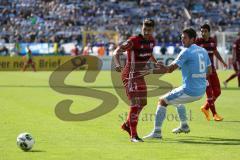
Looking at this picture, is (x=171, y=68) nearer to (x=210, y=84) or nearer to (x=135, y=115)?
(x=135, y=115)

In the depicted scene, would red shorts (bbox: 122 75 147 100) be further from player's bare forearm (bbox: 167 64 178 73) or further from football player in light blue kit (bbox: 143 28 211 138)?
player's bare forearm (bbox: 167 64 178 73)

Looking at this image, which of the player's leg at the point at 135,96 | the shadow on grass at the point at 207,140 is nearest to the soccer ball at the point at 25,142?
the player's leg at the point at 135,96

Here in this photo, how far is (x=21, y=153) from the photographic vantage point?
11508 millimetres

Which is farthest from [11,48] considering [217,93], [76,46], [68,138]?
[68,138]

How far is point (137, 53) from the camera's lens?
13.7 m

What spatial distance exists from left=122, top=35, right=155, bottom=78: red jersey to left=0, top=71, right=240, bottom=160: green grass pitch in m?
1.39

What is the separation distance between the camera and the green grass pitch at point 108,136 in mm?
11398

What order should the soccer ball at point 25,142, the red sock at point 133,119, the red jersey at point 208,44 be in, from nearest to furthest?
the soccer ball at point 25,142
the red sock at point 133,119
the red jersey at point 208,44

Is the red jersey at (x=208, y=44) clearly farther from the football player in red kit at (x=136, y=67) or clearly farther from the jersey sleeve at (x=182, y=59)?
the jersey sleeve at (x=182, y=59)

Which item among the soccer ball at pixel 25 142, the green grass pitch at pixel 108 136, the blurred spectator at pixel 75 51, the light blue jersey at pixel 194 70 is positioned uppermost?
the light blue jersey at pixel 194 70

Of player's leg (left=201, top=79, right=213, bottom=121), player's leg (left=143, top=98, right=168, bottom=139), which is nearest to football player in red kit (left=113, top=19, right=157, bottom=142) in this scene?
player's leg (left=143, top=98, right=168, bottom=139)

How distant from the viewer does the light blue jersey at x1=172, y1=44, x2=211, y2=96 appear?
1315 centimetres

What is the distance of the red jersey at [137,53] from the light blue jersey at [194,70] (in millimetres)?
829

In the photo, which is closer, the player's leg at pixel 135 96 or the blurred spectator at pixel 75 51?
the player's leg at pixel 135 96
